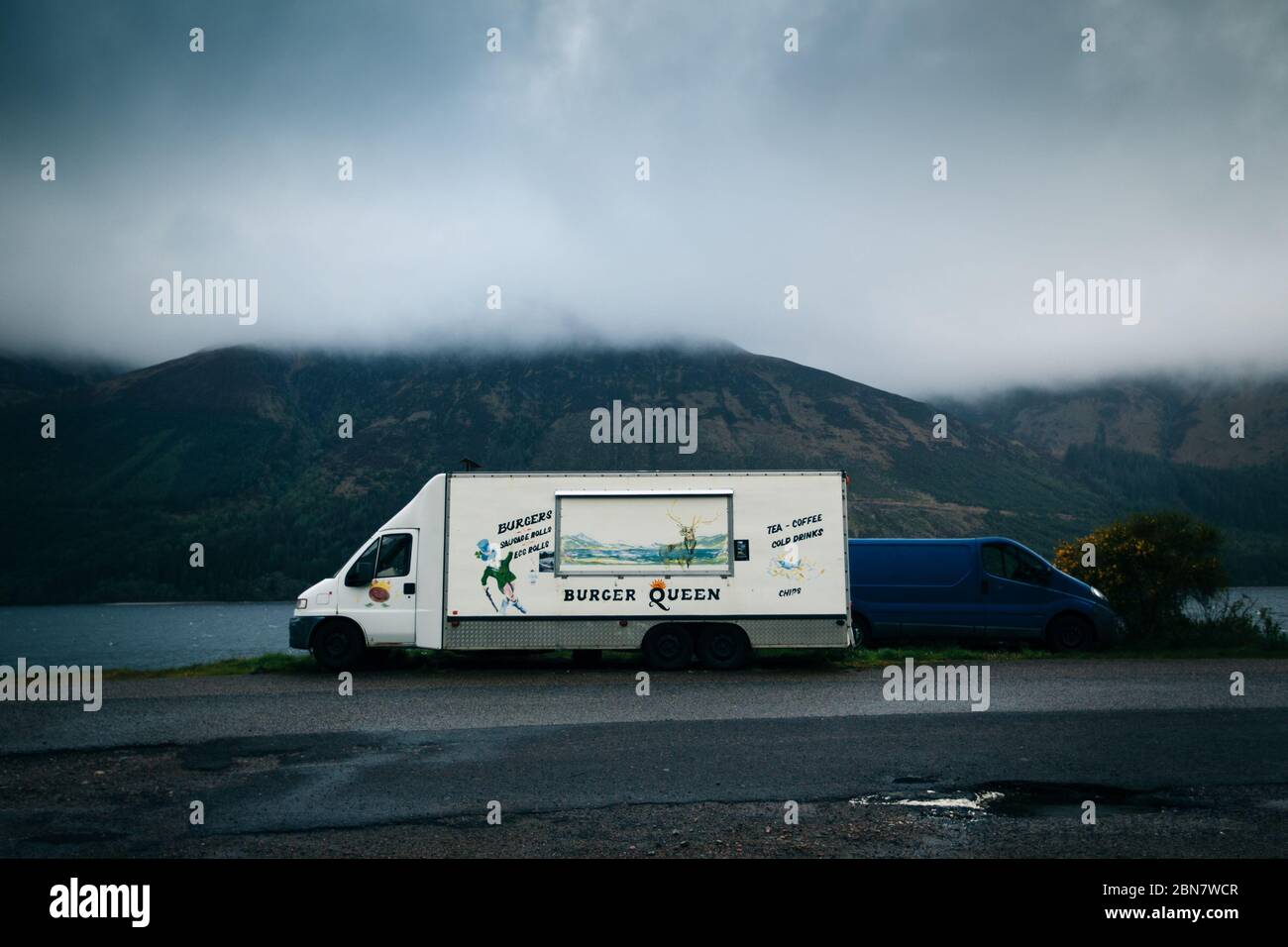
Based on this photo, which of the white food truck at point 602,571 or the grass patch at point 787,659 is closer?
the white food truck at point 602,571

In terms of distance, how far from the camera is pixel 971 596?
1919 cm

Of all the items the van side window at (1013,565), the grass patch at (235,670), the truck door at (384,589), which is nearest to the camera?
the truck door at (384,589)

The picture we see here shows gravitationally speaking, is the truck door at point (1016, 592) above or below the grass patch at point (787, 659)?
above

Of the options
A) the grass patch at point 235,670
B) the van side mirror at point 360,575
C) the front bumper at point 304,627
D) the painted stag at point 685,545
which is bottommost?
the grass patch at point 235,670

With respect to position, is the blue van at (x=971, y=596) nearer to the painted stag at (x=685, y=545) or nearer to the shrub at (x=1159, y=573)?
the shrub at (x=1159, y=573)

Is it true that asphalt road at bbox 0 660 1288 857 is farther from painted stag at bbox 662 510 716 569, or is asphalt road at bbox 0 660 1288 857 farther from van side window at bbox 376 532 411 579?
van side window at bbox 376 532 411 579

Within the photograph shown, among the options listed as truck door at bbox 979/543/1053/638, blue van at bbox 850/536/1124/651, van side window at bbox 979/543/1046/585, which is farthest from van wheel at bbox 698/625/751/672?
van side window at bbox 979/543/1046/585

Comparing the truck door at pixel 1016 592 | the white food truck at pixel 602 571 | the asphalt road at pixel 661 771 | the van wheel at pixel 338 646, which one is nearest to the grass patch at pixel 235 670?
the van wheel at pixel 338 646

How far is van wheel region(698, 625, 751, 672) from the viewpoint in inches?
672

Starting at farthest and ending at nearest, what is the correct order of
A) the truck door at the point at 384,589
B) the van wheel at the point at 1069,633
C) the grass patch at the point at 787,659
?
the van wheel at the point at 1069,633
the grass patch at the point at 787,659
the truck door at the point at 384,589

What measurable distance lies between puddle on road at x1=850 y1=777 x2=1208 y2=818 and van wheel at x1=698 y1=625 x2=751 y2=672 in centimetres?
894

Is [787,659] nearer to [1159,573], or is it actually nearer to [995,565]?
[995,565]

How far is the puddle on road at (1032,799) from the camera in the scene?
7.36 m

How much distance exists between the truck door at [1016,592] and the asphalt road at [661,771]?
4.14m
